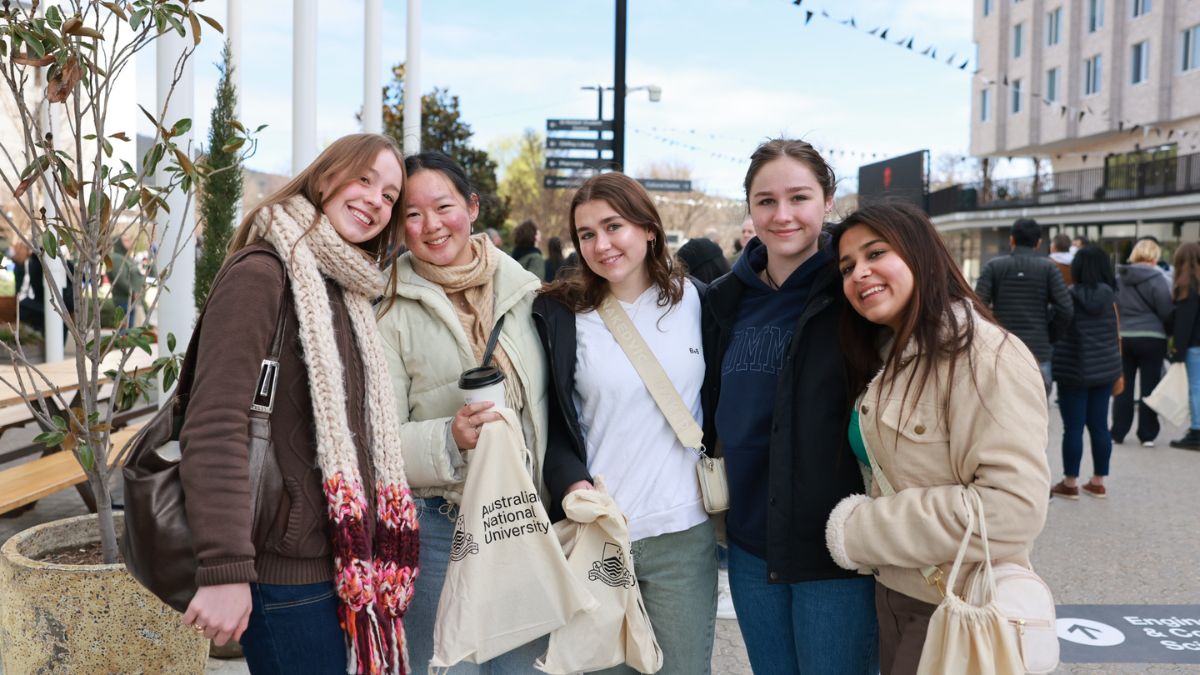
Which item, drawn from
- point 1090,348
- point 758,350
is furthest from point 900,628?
point 1090,348

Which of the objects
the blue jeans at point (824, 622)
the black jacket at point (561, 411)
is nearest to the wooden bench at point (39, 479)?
the black jacket at point (561, 411)

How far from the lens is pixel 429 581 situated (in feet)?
8.81

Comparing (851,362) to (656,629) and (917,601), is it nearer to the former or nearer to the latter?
(917,601)

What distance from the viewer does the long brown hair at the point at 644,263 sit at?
2832 mm

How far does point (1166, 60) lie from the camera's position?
30391mm

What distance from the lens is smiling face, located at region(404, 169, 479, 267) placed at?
8.84 ft

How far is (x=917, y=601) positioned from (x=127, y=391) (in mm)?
2969

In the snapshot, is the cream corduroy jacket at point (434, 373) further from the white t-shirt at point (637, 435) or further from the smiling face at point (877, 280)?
the smiling face at point (877, 280)

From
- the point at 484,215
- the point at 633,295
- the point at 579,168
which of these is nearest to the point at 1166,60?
the point at 484,215

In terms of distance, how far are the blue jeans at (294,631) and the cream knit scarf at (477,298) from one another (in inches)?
32.2

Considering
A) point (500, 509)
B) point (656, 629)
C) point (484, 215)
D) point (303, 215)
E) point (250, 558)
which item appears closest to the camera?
point (250, 558)

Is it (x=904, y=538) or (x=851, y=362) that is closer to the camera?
(x=904, y=538)

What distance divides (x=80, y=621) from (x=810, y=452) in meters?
2.54

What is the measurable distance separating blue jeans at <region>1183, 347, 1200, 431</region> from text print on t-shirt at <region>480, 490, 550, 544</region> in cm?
904
